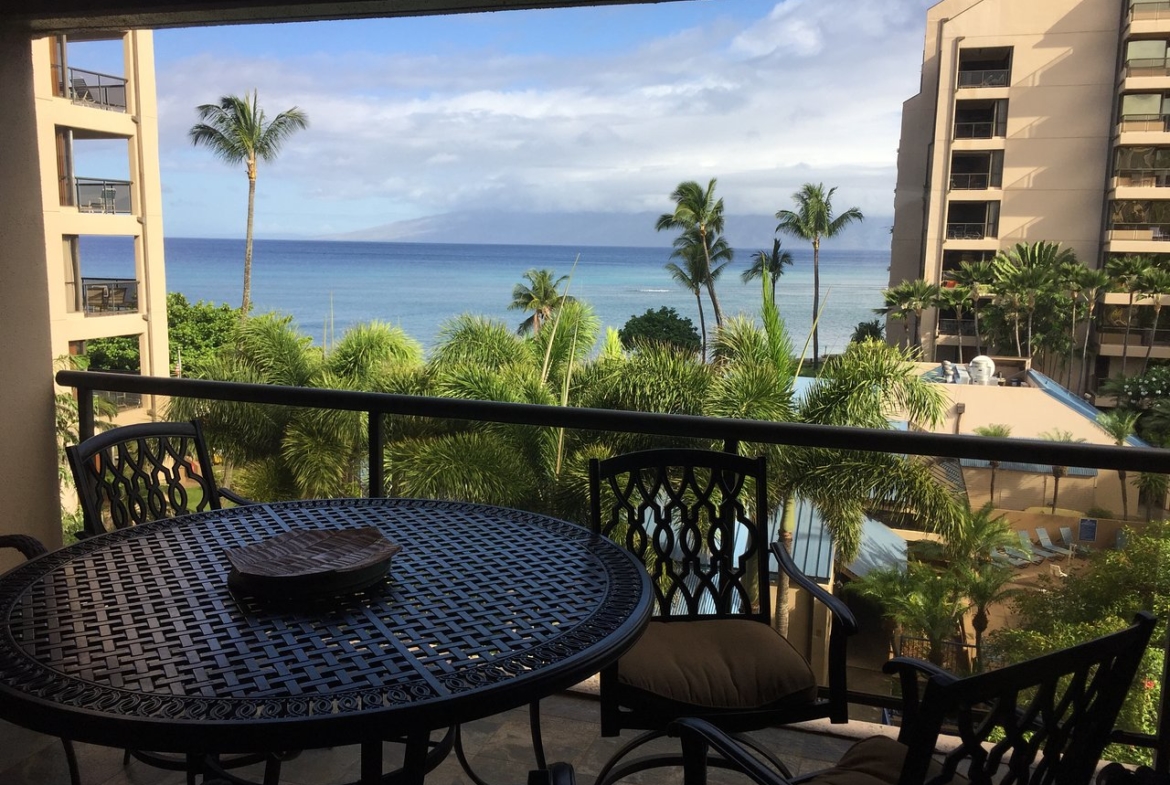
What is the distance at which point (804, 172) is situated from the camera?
56344 millimetres

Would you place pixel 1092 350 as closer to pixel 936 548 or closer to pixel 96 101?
pixel 936 548

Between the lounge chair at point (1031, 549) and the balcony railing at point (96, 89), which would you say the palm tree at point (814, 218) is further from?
the lounge chair at point (1031, 549)

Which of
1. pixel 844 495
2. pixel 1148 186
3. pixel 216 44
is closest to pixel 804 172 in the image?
pixel 1148 186

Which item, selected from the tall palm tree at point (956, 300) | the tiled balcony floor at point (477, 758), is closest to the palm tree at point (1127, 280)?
the tall palm tree at point (956, 300)

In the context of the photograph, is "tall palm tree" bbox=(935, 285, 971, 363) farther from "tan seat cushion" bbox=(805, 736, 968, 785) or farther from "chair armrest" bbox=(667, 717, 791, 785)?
"chair armrest" bbox=(667, 717, 791, 785)

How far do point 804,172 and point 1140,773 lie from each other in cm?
5739

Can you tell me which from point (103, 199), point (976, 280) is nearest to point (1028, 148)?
point (976, 280)

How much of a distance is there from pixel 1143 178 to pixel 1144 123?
2484 mm

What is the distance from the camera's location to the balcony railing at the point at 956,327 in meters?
44.7

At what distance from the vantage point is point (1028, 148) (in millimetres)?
45594

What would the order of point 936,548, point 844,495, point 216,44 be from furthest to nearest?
1. point 216,44
2. point 844,495
3. point 936,548

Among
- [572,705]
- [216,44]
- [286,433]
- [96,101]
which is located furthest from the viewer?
[216,44]

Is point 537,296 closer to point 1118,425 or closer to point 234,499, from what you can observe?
point 1118,425

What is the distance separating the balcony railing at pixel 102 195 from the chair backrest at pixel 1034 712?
29.5 m
